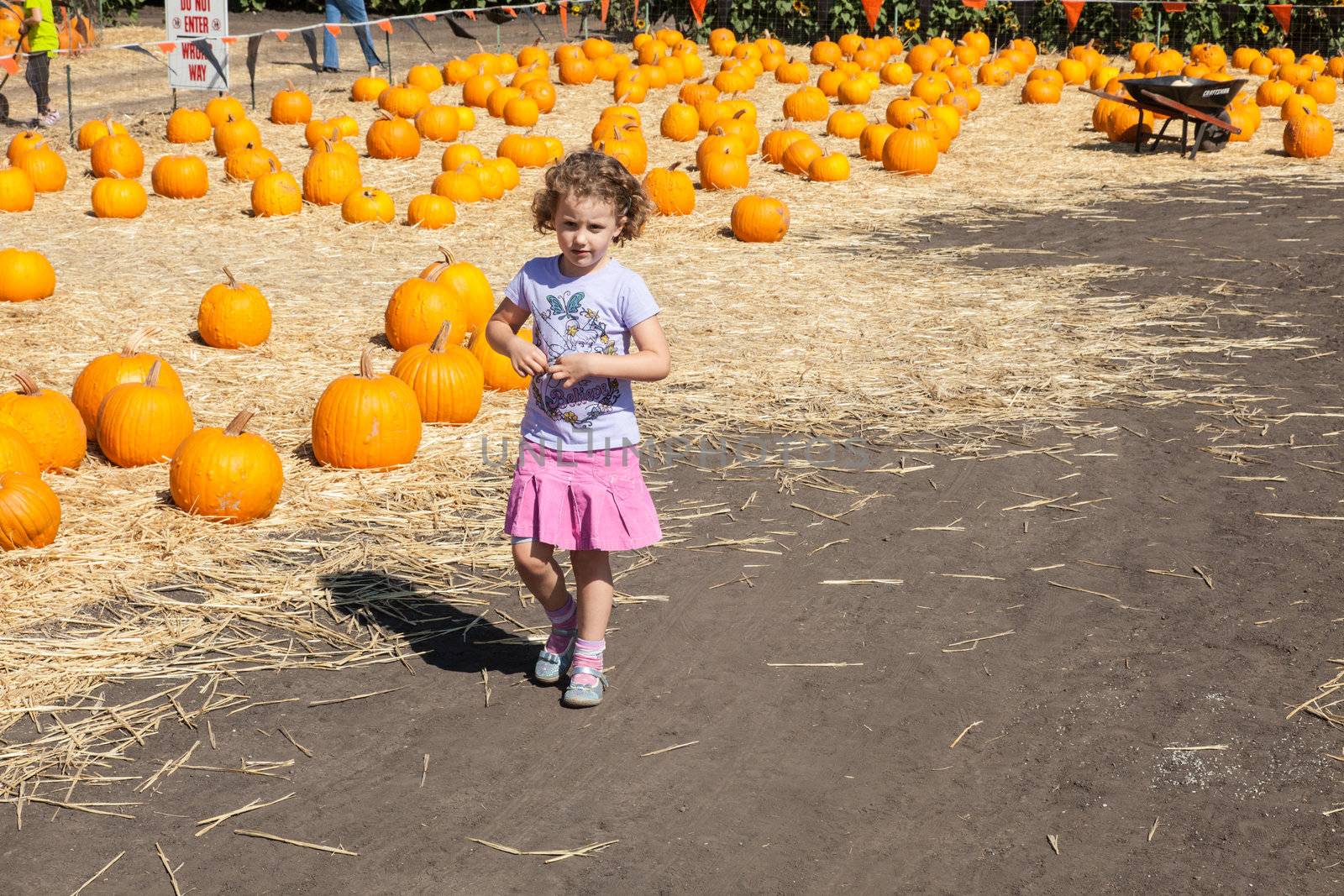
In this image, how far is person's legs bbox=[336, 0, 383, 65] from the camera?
19422 millimetres

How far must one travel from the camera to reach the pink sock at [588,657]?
13.6 ft

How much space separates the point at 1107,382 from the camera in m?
7.35

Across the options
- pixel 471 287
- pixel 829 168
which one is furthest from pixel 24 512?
pixel 829 168

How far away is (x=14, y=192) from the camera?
11773mm

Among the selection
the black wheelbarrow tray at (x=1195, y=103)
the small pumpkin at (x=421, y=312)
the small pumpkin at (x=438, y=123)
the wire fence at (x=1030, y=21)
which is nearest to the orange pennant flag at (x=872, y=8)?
the wire fence at (x=1030, y=21)

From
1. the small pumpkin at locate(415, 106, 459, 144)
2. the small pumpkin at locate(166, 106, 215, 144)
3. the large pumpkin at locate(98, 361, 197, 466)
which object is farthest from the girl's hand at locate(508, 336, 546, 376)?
the small pumpkin at locate(166, 106, 215, 144)

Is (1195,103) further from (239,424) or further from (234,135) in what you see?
(239,424)

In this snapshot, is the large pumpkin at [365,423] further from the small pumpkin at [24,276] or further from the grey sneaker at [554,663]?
the small pumpkin at [24,276]

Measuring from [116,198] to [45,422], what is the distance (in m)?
6.37

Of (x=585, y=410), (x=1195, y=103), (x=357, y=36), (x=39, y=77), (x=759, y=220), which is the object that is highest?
(x=357, y=36)

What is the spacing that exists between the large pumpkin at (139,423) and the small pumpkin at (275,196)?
5930mm

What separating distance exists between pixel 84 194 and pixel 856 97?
9.56 metres

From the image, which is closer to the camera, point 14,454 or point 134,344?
point 14,454

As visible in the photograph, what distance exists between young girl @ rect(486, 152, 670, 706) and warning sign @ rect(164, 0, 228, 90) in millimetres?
12141
